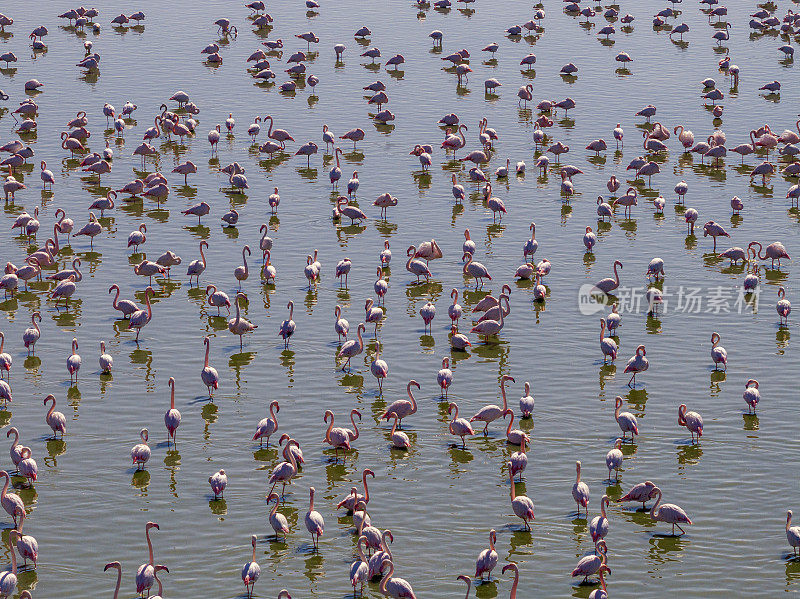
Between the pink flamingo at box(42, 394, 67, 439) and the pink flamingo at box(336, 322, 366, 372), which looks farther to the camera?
the pink flamingo at box(336, 322, 366, 372)

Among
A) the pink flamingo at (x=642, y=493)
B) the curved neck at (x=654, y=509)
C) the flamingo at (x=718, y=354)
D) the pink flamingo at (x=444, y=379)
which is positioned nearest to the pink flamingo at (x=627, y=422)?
the pink flamingo at (x=642, y=493)

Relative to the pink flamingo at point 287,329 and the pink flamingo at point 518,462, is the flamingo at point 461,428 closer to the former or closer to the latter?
the pink flamingo at point 518,462

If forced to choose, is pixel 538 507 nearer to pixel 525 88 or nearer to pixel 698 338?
pixel 698 338

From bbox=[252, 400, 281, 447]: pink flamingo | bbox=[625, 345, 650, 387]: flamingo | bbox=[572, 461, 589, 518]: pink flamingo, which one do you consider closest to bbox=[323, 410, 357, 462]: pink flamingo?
bbox=[252, 400, 281, 447]: pink flamingo

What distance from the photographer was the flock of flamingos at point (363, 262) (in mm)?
24719

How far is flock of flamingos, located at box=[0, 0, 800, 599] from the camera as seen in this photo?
24.7 m

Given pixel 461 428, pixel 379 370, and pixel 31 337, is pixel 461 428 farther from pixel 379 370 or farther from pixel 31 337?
pixel 31 337

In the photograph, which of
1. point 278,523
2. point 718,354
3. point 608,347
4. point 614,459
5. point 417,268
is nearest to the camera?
point 278,523

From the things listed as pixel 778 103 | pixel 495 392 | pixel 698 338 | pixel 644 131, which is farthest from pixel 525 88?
pixel 495 392

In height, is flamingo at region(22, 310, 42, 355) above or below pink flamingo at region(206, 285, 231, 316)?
below

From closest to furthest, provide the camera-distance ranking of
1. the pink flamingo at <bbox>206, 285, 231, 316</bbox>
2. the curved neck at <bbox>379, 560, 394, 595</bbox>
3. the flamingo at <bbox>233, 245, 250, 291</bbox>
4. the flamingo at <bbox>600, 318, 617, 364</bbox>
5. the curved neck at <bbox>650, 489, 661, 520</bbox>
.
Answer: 1. the curved neck at <bbox>379, 560, 394, 595</bbox>
2. the curved neck at <bbox>650, 489, 661, 520</bbox>
3. the flamingo at <bbox>600, 318, 617, 364</bbox>
4. the pink flamingo at <bbox>206, 285, 231, 316</bbox>
5. the flamingo at <bbox>233, 245, 250, 291</bbox>

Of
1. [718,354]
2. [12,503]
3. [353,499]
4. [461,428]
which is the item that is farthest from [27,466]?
[718,354]

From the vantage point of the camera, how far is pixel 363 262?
41.2 metres

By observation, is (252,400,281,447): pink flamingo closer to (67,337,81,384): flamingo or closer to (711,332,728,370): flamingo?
(67,337,81,384): flamingo
